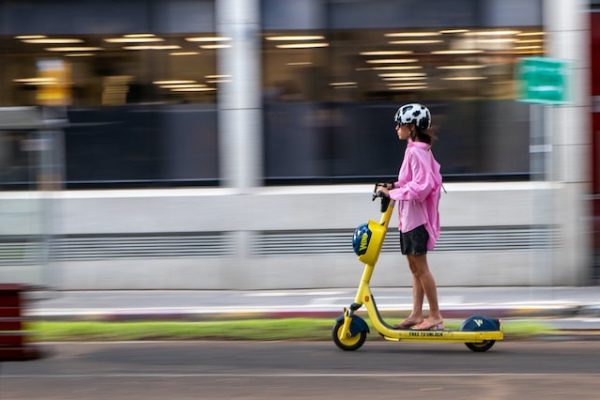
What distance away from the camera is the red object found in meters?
6.09

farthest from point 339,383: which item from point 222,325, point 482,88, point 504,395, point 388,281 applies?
point 482,88

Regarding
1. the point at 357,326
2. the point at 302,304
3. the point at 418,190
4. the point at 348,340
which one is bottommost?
the point at 302,304

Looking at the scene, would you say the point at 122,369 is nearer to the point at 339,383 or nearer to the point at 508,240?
the point at 339,383

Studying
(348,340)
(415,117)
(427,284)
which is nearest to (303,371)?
(348,340)

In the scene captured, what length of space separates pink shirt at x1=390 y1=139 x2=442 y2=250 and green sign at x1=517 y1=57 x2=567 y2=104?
8.78ft

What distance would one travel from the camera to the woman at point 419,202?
8.11 meters

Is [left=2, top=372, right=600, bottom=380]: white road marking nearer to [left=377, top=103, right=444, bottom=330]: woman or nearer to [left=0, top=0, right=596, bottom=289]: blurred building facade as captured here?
[left=377, top=103, right=444, bottom=330]: woman

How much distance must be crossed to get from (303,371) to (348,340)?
2.81 ft

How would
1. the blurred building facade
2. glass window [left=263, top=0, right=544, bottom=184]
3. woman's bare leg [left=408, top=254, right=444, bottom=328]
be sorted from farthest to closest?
glass window [left=263, top=0, right=544, bottom=184] → the blurred building facade → woman's bare leg [left=408, top=254, right=444, bottom=328]

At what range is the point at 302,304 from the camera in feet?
37.3

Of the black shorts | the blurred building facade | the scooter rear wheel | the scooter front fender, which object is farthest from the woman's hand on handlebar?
the blurred building facade

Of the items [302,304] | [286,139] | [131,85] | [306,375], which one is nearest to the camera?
[306,375]

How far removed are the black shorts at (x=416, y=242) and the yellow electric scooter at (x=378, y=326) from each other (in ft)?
0.68

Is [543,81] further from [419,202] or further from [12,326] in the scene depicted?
[12,326]
